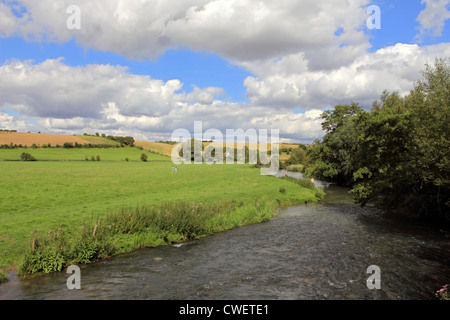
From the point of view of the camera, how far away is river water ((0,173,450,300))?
11414 millimetres

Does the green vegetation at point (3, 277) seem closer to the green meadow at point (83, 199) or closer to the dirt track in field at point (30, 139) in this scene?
the green meadow at point (83, 199)

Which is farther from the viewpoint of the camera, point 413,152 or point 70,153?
point 70,153

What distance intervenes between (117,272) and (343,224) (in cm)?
1913

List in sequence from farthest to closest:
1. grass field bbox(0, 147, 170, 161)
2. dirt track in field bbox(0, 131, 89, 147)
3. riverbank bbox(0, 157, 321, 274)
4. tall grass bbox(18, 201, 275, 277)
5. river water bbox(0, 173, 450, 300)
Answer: dirt track in field bbox(0, 131, 89, 147) < grass field bbox(0, 147, 170, 161) < riverbank bbox(0, 157, 321, 274) < tall grass bbox(18, 201, 275, 277) < river water bbox(0, 173, 450, 300)

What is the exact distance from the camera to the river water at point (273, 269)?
1141 centimetres

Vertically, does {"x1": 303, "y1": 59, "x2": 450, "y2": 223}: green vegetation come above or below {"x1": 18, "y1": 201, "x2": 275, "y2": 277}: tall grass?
above

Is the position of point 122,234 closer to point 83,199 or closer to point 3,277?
point 3,277

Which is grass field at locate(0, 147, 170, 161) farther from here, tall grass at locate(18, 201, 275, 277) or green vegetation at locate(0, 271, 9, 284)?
green vegetation at locate(0, 271, 9, 284)

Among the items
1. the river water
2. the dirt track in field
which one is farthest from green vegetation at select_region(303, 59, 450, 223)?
the dirt track in field

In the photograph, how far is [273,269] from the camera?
46.5ft

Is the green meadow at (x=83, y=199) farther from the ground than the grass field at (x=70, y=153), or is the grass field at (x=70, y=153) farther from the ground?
the grass field at (x=70, y=153)

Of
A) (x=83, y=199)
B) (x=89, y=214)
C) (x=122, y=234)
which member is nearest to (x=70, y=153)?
(x=83, y=199)

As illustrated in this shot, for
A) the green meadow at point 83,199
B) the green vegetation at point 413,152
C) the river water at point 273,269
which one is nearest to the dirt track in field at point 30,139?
the green meadow at point 83,199
